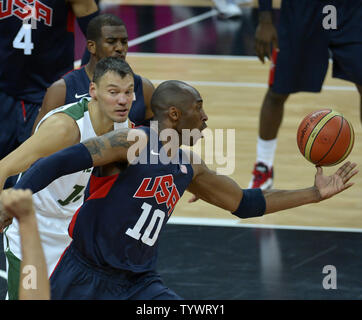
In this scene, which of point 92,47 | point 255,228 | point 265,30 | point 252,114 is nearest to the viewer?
point 92,47

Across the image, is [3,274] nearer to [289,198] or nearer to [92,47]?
[92,47]

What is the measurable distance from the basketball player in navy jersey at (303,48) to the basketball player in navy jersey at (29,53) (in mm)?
1451

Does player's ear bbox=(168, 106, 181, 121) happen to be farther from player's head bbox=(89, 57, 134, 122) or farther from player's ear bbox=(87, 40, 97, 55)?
player's ear bbox=(87, 40, 97, 55)

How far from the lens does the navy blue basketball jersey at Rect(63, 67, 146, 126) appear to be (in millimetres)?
4668

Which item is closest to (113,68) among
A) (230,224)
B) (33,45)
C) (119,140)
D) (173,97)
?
(173,97)

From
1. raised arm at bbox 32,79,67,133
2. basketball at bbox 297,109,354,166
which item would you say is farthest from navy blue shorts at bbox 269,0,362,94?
raised arm at bbox 32,79,67,133

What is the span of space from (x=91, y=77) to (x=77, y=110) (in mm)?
693

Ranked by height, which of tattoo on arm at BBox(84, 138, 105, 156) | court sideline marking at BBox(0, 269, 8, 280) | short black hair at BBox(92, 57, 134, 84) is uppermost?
short black hair at BBox(92, 57, 134, 84)

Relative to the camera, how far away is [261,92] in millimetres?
9469

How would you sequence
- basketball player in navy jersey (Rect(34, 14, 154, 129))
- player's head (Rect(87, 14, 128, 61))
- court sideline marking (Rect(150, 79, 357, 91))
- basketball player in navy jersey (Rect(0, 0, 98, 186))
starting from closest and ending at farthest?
basketball player in navy jersey (Rect(34, 14, 154, 129))
player's head (Rect(87, 14, 128, 61))
basketball player in navy jersey (Rect(0, 0, 98, 186))
court sideline marking (Rect(150, 79, 357, 91))

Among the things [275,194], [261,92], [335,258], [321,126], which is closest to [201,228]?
[335,258]

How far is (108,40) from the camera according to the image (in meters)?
4.80

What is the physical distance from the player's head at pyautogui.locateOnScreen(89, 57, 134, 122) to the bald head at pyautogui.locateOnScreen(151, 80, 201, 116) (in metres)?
0.17
